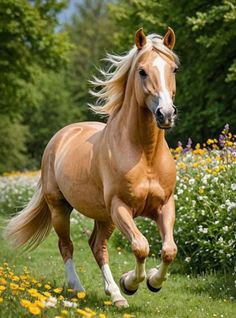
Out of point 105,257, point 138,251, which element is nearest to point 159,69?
point 138,251

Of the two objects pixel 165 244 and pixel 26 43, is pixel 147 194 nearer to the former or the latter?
pixel 165 244

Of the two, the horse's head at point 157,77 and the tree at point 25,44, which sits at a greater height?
the horse's head at point 157,77

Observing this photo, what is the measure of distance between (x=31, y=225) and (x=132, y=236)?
9.25ft

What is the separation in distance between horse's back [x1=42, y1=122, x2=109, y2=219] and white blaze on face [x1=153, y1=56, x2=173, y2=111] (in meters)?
1.33

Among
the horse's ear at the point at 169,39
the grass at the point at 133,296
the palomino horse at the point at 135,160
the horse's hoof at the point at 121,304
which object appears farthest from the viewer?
the horse's hoof at the point at 121,304

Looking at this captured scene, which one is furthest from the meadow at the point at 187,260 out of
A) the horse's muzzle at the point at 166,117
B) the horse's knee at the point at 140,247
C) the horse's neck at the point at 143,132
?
the horse's muzzle at the point at 166,117

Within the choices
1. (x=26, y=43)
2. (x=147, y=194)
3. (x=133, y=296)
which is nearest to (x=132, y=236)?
(x=147, y=194)

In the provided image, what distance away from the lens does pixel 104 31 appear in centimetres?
5597

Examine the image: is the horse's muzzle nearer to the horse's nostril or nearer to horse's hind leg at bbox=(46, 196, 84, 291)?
the horse's nostril

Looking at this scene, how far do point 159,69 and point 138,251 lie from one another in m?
1.60

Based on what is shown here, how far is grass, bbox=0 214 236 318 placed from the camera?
6.04 meters

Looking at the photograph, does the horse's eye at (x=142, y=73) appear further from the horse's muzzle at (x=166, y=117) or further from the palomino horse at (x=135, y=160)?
the horse's muzzle at (x=166, y=117)

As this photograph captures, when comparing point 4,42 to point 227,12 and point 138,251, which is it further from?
point 138,251

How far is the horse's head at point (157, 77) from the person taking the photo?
521 cm
